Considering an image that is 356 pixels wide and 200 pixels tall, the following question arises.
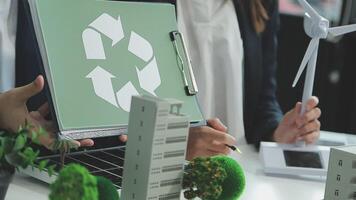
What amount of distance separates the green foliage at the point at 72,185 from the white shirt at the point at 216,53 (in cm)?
94

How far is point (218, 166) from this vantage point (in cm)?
82

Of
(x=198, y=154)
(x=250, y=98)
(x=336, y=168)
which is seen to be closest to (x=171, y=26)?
(x=198, y=154)

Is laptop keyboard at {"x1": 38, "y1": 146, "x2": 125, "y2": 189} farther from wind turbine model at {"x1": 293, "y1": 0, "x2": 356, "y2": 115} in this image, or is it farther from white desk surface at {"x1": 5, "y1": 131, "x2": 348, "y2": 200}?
wind turbine model at {"x1": 293, "y1": 0, "x2": 356, "y2": 115}

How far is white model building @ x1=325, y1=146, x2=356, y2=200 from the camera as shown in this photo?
910 millimetres

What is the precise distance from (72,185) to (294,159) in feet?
2.23

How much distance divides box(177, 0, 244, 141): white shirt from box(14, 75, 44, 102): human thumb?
0.66 metres

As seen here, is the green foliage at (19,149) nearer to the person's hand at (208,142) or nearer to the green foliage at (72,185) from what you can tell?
the green foliage at (72,185)

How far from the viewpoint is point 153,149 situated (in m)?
0.76

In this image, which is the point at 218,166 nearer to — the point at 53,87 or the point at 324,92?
the point at 53,87

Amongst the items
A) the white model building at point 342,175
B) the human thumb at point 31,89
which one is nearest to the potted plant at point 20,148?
the human thumb at point 31,89

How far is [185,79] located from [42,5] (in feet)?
0.95

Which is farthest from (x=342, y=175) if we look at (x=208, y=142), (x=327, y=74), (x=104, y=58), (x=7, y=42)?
(x=327, y=74)

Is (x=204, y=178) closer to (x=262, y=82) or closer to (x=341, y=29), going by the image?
(x=341, y=29)

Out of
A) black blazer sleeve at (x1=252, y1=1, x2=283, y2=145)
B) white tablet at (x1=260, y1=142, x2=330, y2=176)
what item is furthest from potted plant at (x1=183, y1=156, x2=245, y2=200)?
black blazer sleeve at (x1=252, y1=1, x2=283, y2=145)
